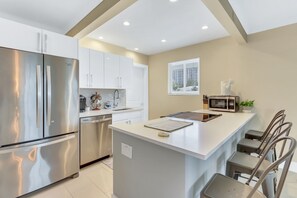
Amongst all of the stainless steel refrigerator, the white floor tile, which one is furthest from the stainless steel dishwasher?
the white floor tile

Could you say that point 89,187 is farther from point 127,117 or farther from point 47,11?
point 47,11

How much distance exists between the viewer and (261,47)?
3.06 meters

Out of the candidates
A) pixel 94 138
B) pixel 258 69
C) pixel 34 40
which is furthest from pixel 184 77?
pixel 34 40

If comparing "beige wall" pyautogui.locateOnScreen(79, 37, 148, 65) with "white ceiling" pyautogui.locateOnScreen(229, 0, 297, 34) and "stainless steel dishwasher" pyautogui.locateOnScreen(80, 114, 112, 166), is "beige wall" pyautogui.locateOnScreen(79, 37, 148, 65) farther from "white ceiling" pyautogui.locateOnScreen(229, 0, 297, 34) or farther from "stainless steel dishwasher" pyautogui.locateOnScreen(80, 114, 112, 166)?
"white ceiling" pyautogui.locateOnScreen(229, 0, 297, 34)

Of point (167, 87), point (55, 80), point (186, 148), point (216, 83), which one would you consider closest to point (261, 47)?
point (216, 83)

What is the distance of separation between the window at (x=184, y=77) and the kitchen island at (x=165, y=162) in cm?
253

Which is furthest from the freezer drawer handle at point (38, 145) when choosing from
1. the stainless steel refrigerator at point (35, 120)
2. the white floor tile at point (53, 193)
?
the white floor tile at point (53, 193)

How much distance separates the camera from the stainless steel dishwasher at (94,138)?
276cm

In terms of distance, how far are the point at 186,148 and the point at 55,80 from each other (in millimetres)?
2019

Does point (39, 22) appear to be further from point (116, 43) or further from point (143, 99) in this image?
point (143, 99)

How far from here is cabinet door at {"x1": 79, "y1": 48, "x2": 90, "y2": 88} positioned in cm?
312

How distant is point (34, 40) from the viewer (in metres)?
2.12

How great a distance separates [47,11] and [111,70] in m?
1.59

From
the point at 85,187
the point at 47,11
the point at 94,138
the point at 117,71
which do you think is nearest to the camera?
the point at 85,187
